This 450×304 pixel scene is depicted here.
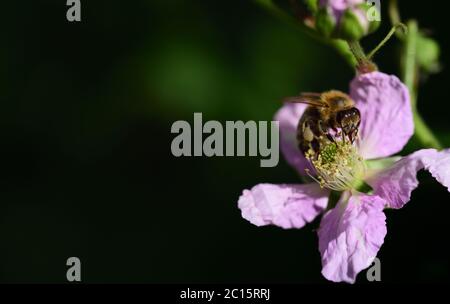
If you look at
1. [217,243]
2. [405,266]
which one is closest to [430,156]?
[405,266]

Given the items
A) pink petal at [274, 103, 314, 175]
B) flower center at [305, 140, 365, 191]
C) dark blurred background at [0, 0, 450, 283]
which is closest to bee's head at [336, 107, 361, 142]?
flower center at [305, 140, 365, 191]

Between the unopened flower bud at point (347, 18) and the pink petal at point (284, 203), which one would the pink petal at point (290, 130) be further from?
the unopened flower bud at point (347, 18)

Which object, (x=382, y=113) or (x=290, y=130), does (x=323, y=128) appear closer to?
(x=382, y=113)

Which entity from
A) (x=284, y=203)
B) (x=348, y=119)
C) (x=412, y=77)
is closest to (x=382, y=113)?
(x=412, y=77)

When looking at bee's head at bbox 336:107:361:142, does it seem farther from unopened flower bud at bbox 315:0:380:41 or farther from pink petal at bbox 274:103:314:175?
pink petal at bbox 274:103:314:175

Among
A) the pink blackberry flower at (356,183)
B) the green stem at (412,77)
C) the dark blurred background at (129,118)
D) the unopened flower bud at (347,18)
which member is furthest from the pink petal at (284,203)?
the dark blurred background at (129,118)
